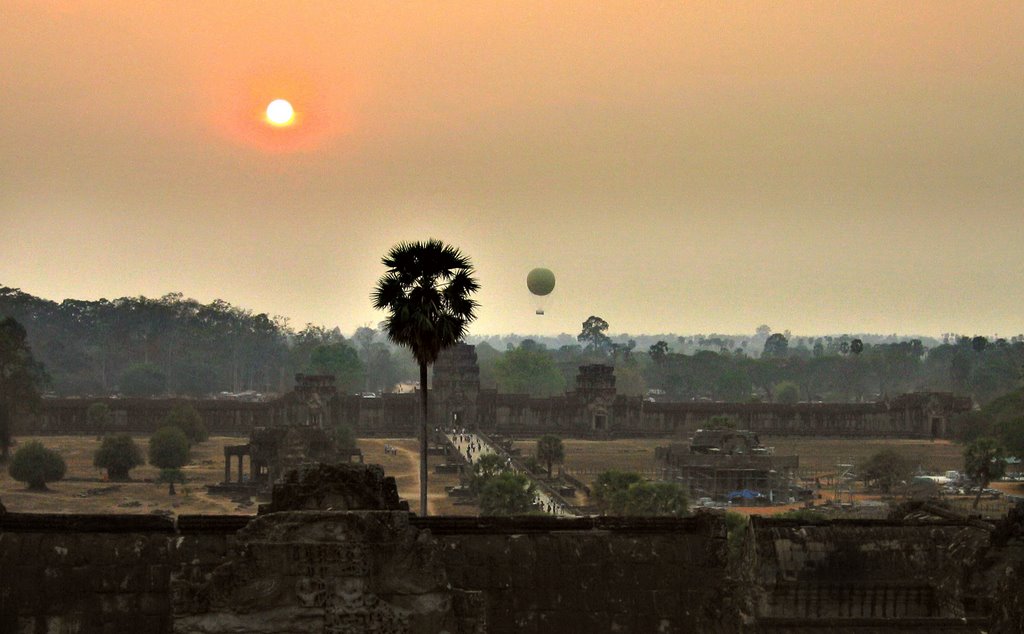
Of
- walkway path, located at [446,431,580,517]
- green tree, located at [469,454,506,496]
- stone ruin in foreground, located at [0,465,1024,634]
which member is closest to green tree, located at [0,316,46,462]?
walkway path, located at [446,431,580,517]

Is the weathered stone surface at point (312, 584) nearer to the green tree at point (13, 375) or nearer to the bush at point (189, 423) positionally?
the green tree at point (13, 375)

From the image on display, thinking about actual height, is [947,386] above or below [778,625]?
above

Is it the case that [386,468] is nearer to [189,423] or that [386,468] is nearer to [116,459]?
[116,459]

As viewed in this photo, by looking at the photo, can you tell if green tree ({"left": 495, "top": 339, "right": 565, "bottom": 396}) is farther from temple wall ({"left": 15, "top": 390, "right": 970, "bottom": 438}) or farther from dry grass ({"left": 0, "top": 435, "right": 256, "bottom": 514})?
dry grass ({"left": 0, "top": 435, "right": 256, "bottom": 514})

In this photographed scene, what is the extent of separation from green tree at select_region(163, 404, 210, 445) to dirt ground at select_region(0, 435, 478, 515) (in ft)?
11.7

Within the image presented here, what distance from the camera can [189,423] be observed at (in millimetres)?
102750

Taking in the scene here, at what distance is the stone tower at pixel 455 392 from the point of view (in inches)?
4636

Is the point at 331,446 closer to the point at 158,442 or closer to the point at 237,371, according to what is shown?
the point at 158,442

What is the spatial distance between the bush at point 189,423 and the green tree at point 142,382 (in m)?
51.3

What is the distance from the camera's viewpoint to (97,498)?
6900cm

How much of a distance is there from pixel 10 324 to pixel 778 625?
290 ft

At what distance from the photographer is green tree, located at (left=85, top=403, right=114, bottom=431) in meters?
110

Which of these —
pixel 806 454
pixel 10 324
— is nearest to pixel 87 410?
pixel 10 324

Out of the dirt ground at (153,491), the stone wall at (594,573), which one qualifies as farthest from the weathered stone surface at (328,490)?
the dirt ground at (153,491)
